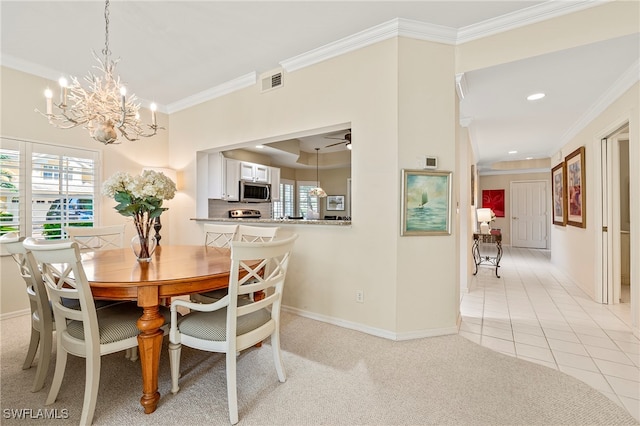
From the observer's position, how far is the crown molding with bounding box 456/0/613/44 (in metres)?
2.25

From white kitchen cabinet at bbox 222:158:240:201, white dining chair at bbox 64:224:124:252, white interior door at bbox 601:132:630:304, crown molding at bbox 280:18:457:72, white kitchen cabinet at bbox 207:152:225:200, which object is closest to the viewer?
crown molding at bbox 280:18:457:72

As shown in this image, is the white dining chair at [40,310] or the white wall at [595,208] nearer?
the white dining chair at [40,310]

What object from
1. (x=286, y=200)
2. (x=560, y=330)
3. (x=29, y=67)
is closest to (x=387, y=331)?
(x=560, y=330)

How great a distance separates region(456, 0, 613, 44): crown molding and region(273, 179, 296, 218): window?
5665 millimetres

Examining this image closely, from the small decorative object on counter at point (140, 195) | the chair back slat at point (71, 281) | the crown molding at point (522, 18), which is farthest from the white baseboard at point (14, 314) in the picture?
the crown molding at point (522, 18)

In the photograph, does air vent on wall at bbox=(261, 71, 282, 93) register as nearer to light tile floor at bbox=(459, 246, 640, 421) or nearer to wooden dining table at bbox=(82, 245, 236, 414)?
wooden dining table at bbox=(82, 245, 236, 414)

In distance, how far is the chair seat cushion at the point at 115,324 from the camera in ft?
5.49

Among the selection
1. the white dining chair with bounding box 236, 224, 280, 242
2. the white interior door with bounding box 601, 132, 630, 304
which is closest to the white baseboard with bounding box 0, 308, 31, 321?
the white dining chair with bounding box 236, 224, 280, 242

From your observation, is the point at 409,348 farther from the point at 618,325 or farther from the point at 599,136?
the point at 599,136

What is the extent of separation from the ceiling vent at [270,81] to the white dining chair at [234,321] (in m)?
2.34

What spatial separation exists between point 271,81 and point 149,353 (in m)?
3.02

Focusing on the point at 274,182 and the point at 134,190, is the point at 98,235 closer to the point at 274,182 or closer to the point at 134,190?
the point at 134,190

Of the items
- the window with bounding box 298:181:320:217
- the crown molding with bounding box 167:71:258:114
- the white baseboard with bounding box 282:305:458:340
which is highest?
the crown molding with bounding box 167:71:258:114

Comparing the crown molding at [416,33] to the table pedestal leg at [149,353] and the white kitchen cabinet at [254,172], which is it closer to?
the white kitchen cabinet at [254,172]
